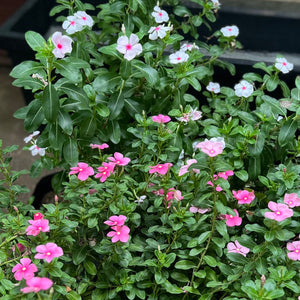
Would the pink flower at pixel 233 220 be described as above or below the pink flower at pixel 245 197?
below

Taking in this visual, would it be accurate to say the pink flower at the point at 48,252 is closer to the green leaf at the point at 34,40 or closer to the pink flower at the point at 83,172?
the pink flower at the point at 83,172

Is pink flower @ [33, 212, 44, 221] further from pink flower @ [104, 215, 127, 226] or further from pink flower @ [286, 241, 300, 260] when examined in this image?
pink flower @ [286, 241, 300, 260]

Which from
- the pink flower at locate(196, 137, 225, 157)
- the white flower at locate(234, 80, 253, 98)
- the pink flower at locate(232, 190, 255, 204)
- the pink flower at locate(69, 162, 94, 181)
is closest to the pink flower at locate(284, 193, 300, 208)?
the pink flower at locate(232, 190, 255, 204)

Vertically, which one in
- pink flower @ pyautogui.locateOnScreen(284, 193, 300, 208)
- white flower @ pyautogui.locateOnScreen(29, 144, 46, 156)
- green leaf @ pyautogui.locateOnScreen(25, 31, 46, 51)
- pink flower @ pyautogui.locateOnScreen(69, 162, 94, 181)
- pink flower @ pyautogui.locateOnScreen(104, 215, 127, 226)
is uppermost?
green leaf @ pyautogui.locateOnScreen(25, 31, 46, 51)

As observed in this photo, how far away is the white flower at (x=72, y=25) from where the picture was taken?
4.44ft

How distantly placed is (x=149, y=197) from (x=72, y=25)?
1.87 ft

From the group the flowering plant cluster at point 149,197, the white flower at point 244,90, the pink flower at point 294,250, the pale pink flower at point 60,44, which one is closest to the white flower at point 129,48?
the flowering plant cluster at point 149,197

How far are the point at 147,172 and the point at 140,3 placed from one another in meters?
0.57

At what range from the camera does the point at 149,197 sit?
127 cm

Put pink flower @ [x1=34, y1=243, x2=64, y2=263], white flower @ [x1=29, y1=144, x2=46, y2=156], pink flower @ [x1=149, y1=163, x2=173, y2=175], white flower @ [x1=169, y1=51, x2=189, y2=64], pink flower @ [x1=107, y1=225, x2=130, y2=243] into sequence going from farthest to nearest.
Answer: white flower @ [x1=29, y1=144, x2=46, y2=156] → white flower @ [x1=169, y1=51, x2=189, y2=64] → pink flower @ [x1=149, y1=163, x2=173, y2=175] → pink flower @ [x1=107, y1=225, x2=130, y2=243] → pink flower @ [x1=34, y1=243, x2=64, y2=263]

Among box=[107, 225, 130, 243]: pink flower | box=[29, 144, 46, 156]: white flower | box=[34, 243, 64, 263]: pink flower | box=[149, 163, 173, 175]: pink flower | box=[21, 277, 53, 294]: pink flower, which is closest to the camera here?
box=[21, 277, 53, 294]: pink flower

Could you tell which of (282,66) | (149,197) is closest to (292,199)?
(149,197)

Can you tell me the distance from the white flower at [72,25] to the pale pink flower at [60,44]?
10.5 inches

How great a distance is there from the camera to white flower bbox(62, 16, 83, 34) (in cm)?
135
